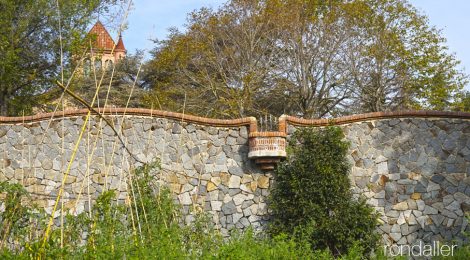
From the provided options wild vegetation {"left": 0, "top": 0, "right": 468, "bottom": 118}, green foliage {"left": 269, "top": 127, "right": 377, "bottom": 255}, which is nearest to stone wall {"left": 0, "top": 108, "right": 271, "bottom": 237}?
green foliage {"left": 269, "top": 127, "right": 377, "bottom": 255}

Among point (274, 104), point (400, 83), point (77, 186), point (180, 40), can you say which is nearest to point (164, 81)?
point (180, 40)

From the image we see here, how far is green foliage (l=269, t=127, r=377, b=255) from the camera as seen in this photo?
977 cm

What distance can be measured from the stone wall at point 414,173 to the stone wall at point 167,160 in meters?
0.94

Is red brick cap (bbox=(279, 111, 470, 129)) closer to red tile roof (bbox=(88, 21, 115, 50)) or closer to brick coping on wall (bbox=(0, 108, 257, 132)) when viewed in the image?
brick coping on wall (bbox=(0, 108, 257, 132))

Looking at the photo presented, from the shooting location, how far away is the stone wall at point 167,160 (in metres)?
10.3

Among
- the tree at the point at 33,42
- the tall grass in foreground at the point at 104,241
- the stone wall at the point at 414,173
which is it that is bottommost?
the tall grass in foreground at the point at 104,241

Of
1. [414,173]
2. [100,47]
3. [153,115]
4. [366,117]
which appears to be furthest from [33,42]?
[414,173]

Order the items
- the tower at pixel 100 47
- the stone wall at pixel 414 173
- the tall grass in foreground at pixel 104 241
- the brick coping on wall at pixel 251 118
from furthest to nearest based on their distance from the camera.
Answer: the brick coping on wall at pixel 251 118
the stone wall at pixel 414 173
the tower at pixel 100 47
the tall grass in foreground at pixel 104 241

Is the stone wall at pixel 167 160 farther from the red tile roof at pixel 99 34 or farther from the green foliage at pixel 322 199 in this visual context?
the red tile roof at pixel 99 34

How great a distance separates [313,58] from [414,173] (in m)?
10.5

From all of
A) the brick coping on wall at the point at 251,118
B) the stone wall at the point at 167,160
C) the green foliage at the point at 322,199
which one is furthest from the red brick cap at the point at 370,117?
the stone wall at the point at 167,160

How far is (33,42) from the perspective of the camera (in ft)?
51.0

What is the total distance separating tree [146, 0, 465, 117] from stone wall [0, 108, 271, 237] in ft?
31.6

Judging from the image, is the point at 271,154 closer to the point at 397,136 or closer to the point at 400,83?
the point at 397,136
